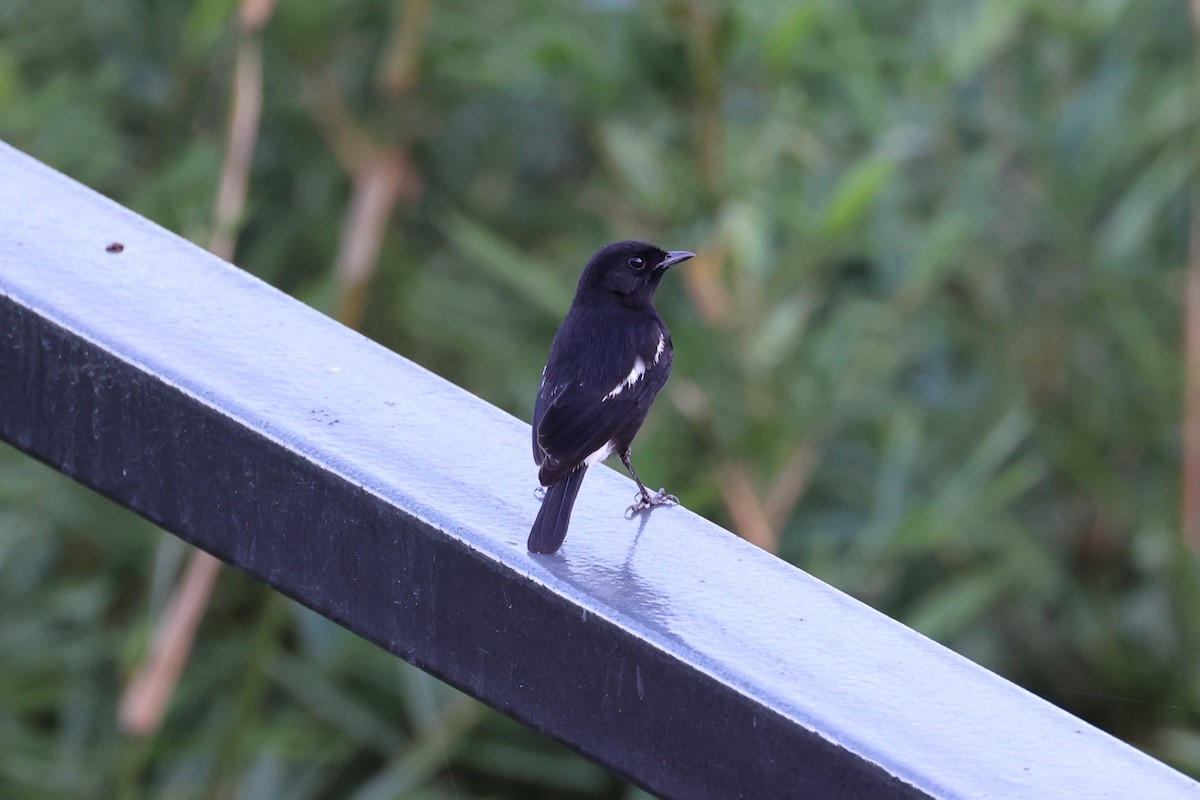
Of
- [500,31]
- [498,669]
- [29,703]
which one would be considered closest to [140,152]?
[500,31]

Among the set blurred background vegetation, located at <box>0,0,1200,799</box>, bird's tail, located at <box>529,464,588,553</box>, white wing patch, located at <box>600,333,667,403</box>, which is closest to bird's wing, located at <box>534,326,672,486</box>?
white wing patch, located at <box>600,333,667,403</box>

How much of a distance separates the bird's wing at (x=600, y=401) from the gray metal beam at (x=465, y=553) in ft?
1.06

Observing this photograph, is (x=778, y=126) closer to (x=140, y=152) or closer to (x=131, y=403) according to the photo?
(x=140, y=152)

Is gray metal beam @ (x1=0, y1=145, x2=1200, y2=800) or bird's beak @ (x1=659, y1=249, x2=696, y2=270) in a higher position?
gray metal beam @ (x1=0, y1=145, x2=1200, y2=800)

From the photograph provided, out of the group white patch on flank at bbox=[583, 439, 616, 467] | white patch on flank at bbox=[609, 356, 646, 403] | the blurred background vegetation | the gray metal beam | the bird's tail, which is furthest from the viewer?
the blurred background vegetation

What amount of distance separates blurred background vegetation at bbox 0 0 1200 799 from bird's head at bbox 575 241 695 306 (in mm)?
509

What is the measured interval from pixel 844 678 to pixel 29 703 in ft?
7.36

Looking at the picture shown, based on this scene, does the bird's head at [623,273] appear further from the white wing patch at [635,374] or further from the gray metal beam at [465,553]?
the gray metal beam at [465,553]

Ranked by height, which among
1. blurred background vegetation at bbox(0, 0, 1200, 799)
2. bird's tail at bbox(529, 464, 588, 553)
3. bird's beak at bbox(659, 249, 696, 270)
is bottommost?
blurred background vegetation at bbox(0, 0, 1200, 799)

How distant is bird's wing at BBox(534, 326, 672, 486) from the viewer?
1.76 metres

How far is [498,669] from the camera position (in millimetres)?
1131

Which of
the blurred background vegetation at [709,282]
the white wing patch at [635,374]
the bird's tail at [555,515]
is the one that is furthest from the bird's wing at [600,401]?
the blurred background vegetation at [709,282]

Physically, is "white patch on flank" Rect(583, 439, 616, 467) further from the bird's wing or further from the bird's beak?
the bird's beak

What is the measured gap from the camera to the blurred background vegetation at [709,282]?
296 centimetres
